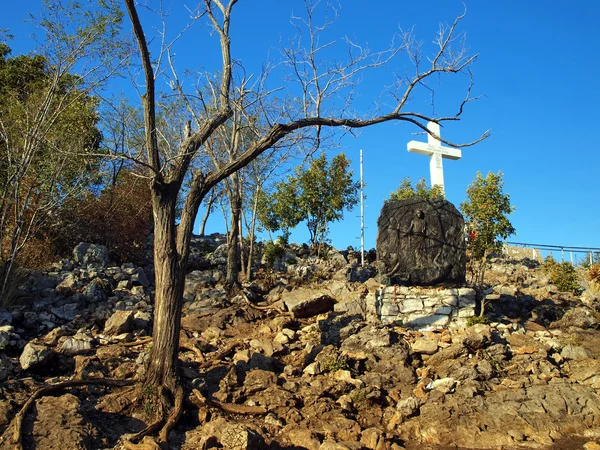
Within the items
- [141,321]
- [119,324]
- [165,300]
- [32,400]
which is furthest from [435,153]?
[32,400]

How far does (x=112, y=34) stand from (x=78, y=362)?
282 inches

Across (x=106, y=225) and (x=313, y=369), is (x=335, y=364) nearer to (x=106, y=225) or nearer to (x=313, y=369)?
(x=313, y=369)

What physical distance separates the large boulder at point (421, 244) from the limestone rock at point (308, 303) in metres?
1.36

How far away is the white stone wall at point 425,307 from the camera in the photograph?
35.8ft

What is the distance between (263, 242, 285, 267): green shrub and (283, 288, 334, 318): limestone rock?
240 inches

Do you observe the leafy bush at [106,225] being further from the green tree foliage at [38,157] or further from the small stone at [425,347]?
the small stone at [425,347]

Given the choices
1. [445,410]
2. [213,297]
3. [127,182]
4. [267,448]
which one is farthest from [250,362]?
[127,182]

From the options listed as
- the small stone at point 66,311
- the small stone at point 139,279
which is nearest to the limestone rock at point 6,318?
the small stone at point 66,311

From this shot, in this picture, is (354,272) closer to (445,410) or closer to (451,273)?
(451,273)

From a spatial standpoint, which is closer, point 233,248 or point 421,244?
point 421,244

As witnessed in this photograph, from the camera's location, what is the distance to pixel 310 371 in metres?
8.97

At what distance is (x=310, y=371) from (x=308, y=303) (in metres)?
2.81

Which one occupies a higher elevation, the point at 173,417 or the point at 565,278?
the point at 565,278

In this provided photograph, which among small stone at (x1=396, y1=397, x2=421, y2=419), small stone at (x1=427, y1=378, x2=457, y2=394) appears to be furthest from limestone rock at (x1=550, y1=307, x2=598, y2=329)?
small stone at (x1=396, y1=397, x2=421, y2=419)
